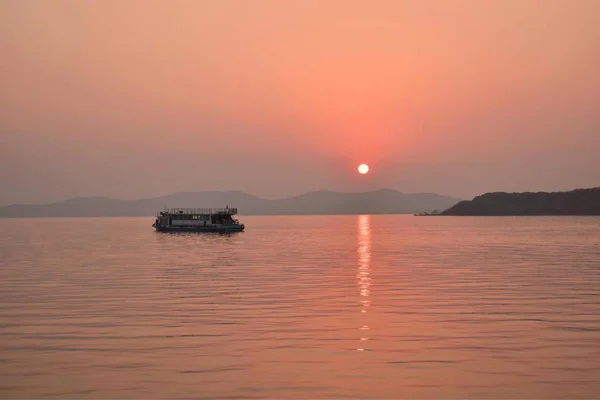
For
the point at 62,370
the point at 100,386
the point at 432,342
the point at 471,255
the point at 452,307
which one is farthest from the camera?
the point at 471,255

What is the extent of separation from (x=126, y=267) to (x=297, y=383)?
161ft

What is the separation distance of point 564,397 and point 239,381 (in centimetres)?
911

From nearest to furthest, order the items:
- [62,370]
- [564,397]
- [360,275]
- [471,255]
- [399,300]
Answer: [564,397] < [62,370] < [399,300] < [360,275] < [471,255]

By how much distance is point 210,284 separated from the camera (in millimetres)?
50562

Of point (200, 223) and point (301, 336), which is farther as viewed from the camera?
point (200, 223)

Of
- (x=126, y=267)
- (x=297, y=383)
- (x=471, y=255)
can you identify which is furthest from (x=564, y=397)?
(x=471, y=255)

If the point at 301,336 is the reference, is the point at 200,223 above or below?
above

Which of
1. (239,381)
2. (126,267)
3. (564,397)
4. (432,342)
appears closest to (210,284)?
(126,267)

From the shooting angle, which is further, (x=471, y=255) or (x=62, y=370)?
(x=471, y=255)

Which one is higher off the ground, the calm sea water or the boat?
the boat

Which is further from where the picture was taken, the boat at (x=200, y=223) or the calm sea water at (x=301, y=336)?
the boat at (x=200, y=223)

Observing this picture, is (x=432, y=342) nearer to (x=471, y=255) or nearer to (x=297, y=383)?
(x=297, y=383)

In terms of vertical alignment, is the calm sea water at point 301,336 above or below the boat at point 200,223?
below

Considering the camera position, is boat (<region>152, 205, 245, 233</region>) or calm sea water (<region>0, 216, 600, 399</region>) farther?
boat (<region>152, 205, 245, 233</region>)
